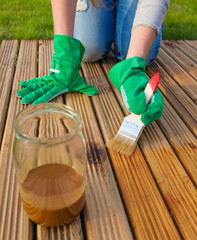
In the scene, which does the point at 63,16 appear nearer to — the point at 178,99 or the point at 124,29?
the point at 124,29

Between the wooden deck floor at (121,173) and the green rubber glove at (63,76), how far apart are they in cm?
4

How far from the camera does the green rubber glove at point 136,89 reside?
922mm

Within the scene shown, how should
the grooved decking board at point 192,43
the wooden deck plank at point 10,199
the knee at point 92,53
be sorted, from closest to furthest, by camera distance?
1. the wooden deck plank at point 10,199
2. the knee at point 92,53
3. the grooved decking board at point 192,43

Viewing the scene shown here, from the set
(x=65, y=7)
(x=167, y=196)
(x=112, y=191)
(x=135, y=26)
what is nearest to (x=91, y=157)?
(x=112, y=191)

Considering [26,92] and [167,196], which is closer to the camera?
[167,196]

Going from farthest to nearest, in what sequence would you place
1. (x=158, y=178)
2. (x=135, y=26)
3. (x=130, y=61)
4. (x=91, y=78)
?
(x=91, y=78) → (x=135, y=26) → (x=130, y=61) → (x=158, y=178)

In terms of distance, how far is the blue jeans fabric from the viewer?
4.94 feet

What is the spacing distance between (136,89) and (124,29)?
2.48 ft

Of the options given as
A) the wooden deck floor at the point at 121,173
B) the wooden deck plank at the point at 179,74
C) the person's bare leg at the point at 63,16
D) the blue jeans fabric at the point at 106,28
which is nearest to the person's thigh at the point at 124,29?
the blue jeans fabric at the point at 106,28

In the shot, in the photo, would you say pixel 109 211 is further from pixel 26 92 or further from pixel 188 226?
pixel 26 92

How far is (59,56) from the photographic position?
1.20 metres

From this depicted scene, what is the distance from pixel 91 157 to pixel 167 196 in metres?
0.27

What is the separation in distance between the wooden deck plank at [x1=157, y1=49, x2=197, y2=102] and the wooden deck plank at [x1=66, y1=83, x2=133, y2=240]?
0.63m

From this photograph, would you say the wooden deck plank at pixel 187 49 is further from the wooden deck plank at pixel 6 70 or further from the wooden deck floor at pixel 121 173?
the wooden deck plank at pixel 6 70
